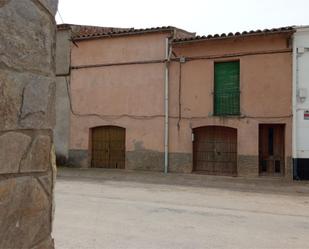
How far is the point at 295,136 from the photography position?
1603cm

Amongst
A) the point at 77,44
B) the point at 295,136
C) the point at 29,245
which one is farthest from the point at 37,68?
the point at 77,44

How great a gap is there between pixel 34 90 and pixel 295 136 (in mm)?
15120

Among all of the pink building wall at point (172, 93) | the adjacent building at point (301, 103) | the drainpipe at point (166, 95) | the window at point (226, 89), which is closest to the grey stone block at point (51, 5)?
the adjacent building at point (301, 103)

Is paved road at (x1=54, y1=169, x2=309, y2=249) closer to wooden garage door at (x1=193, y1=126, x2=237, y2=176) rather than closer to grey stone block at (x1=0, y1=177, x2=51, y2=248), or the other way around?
grey stone block at (x1=0, y1=177, x2=51, y2=248)

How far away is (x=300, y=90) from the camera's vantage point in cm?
1600

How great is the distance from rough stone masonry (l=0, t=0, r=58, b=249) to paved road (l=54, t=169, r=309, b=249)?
3.82 metres

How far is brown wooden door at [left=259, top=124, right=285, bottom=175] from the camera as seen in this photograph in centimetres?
1681

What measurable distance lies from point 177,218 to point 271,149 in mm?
9856

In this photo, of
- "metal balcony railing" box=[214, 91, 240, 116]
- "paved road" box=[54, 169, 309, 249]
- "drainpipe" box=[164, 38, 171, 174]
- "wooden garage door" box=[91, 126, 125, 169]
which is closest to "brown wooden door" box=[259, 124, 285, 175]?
"metal balcony railing" box=[214, 91, 240, 116]

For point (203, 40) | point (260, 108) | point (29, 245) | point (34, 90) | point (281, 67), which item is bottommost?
point (29, 245)

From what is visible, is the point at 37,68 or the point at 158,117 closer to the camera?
the point at 37,68

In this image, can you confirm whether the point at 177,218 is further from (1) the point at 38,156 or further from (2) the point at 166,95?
(2) the point at 166,95

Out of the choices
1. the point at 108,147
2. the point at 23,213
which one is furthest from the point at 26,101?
the point at 108,147

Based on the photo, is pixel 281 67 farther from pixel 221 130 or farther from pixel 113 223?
pixel 113 223
